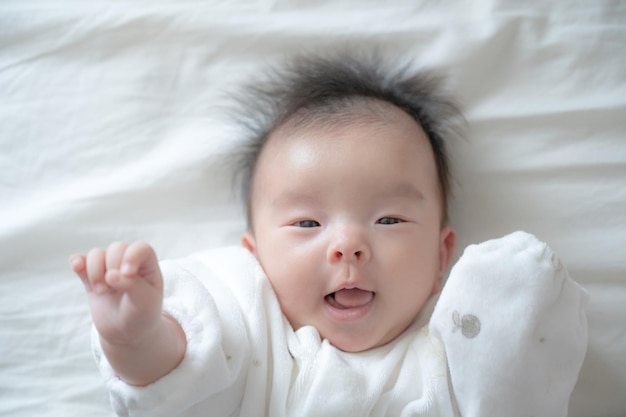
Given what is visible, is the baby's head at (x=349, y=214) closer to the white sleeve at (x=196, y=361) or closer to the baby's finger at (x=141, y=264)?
→ the white sleeve at (x=196, y=361)

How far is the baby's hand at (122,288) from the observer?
35.0 inches

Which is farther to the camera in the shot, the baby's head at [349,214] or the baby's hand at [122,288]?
the baby's head at [349,214]

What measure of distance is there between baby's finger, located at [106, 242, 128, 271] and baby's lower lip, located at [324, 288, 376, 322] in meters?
0.42

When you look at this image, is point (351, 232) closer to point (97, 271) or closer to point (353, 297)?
point (353, 297)

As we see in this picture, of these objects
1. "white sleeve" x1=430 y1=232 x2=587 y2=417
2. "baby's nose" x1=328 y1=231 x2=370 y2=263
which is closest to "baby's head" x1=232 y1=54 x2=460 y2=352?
"baby's nose" x1=328 y1=231 x2=370 y2=263

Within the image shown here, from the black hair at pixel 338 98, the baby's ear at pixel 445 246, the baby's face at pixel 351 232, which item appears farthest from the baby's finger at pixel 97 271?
the baby's ear at pixel 445 246

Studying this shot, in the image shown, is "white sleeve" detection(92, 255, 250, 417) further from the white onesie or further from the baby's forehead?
the baby's forehead

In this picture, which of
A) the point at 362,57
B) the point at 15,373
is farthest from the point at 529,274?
the point at 15,373

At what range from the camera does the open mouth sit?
1175 mm

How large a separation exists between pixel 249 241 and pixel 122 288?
475 millimetres

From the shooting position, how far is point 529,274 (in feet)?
3.51

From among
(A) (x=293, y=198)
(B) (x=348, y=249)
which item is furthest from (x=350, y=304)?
(A) (x=293, y=198)

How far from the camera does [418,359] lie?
1.17m

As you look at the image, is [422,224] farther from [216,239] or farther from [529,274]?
[216,239]
